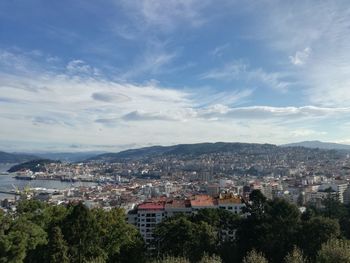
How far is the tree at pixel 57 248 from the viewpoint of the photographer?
16.4 metres

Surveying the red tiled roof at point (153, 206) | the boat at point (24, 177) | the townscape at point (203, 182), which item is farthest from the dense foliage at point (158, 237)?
the boat at point (24, 177)

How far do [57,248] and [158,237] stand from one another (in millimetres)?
7252

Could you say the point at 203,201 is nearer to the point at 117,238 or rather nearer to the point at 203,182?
the point at 117,238

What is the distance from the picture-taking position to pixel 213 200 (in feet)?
137

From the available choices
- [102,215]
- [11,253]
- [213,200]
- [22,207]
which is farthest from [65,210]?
[213,200]

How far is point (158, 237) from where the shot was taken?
22797 mm

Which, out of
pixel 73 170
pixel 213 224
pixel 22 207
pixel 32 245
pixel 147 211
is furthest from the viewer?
pixel 73 170

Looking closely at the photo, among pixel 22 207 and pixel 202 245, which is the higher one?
pixel 22 207

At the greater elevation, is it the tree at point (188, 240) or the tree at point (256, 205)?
the tree at point (256, 205)

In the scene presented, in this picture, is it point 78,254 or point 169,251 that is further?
point 169,251

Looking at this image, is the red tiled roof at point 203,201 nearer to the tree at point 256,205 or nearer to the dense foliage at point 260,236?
the tree at point 256,205

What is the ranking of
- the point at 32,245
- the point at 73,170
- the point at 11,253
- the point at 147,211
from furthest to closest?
the point at 73,170, the point at 147,211, the point at 32,245, the point at 11,253

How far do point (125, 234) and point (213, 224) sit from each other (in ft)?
22.2

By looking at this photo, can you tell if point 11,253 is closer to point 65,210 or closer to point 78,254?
point 78,254
